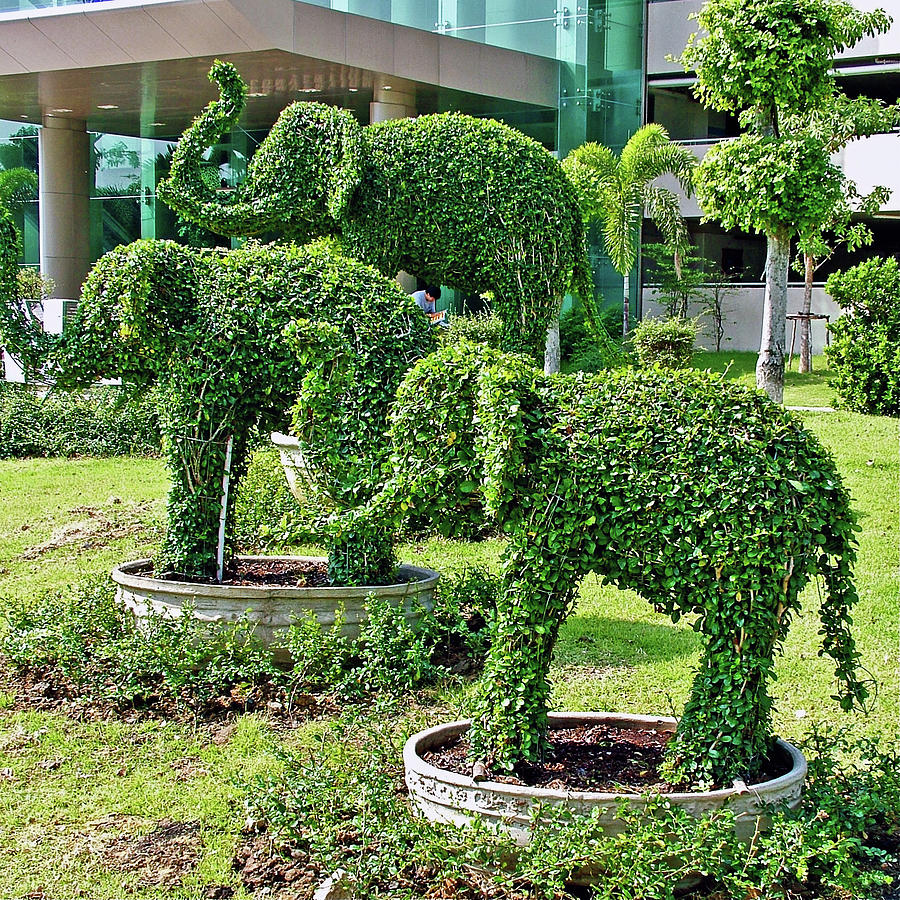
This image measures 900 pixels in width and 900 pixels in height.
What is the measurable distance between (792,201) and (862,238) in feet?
12.0

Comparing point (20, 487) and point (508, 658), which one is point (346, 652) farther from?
point (20, 487)

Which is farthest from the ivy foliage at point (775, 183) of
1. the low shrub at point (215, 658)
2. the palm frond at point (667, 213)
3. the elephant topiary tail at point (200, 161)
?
the palm frond at point (667, 213)

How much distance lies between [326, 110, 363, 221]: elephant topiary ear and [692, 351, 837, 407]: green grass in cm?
759

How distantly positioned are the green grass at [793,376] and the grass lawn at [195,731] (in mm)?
7320

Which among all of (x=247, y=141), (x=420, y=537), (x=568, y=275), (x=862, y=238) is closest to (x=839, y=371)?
(x=862, y=238)

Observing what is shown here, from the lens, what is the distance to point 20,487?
529 inches

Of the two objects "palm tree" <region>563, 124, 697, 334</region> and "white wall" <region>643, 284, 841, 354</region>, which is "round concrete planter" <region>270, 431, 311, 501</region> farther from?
"white wall" <region>643, 284, 841, 354</region>

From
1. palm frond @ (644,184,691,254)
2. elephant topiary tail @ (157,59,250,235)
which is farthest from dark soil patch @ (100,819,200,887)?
palm frond @ (644,184,691,254)

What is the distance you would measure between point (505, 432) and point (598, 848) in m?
1.63

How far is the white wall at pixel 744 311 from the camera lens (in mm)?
25297

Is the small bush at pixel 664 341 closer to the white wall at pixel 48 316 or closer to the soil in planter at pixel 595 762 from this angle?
the white wall at pixel 48 316

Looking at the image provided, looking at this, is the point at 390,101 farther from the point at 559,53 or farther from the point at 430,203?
the point at 430,203

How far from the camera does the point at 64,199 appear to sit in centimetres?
2747

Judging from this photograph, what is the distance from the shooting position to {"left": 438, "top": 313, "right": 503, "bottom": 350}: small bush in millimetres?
10436
